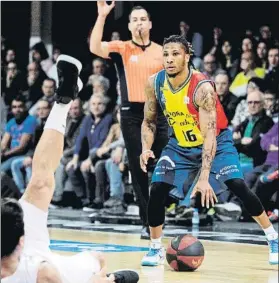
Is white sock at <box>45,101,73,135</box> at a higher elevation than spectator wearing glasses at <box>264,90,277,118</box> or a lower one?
higher

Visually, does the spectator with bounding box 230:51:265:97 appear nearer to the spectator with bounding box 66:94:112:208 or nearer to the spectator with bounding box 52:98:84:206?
the spectator with bounding box 66:94:112:208

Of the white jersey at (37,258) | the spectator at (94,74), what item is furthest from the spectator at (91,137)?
the white jersey at (37,258)

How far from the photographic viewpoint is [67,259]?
16.6 feet

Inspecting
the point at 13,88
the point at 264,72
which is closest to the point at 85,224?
the point at 264,72

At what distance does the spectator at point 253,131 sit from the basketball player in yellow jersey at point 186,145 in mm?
3590

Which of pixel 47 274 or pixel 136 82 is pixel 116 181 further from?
pixel 47 274

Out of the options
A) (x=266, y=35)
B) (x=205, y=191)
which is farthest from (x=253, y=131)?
(x=205, y=191)

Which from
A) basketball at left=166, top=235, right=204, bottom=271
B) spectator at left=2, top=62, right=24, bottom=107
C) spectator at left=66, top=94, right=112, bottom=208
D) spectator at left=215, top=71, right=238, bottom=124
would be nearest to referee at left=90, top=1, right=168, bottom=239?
basketball at left=166, top=235, right=204, bottom=271

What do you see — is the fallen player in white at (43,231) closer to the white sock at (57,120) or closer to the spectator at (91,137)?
the white sock at (57,120)

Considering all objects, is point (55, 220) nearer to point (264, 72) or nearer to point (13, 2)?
point (264, 72)

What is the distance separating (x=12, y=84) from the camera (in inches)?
608

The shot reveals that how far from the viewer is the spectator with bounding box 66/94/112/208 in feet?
41.2

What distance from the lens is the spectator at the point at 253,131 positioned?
36.7 feet

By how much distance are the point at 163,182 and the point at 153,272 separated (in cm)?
76
